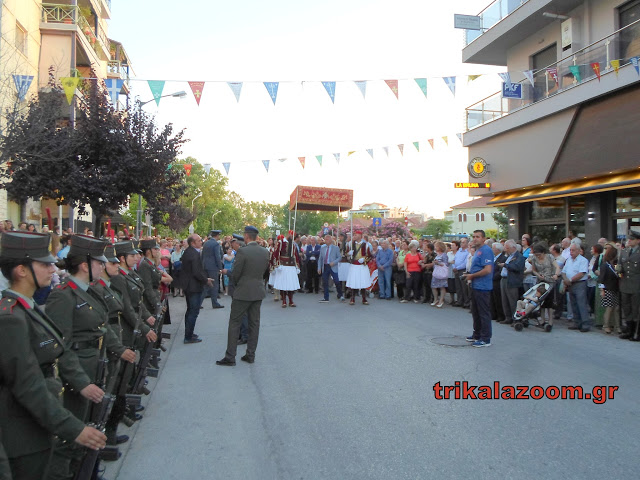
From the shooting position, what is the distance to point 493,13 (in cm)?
2159

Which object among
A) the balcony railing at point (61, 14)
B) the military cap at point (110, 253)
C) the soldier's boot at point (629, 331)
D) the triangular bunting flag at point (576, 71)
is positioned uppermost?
the balcony railing at point (61, 14)

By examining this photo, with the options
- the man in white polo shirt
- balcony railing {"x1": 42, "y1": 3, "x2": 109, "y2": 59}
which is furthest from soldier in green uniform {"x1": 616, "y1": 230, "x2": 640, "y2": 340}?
balcony railing {"x1": 42, "y1": 3, "x2": 109, "y2": 59}

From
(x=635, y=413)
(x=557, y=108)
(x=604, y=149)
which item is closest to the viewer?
(x=635, y=413)

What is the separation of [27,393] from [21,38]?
23.1 metres

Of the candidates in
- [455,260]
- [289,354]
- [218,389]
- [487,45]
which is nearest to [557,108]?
[487,45]

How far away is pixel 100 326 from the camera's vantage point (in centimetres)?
385

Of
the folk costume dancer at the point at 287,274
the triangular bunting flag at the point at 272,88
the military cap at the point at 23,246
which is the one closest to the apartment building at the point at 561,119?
the triangular bunting flag at the point at 272,88

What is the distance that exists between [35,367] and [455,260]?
13099 mm

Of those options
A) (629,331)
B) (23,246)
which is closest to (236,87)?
(629,331)

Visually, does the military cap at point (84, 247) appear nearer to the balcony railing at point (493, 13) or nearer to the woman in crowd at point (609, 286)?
the woman in crowd at point (609, 286)

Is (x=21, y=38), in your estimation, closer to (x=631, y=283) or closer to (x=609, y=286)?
(x=609, y=286)

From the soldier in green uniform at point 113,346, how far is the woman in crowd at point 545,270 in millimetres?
8636

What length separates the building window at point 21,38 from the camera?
2067 cm

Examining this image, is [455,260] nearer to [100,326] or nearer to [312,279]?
[312,279]
